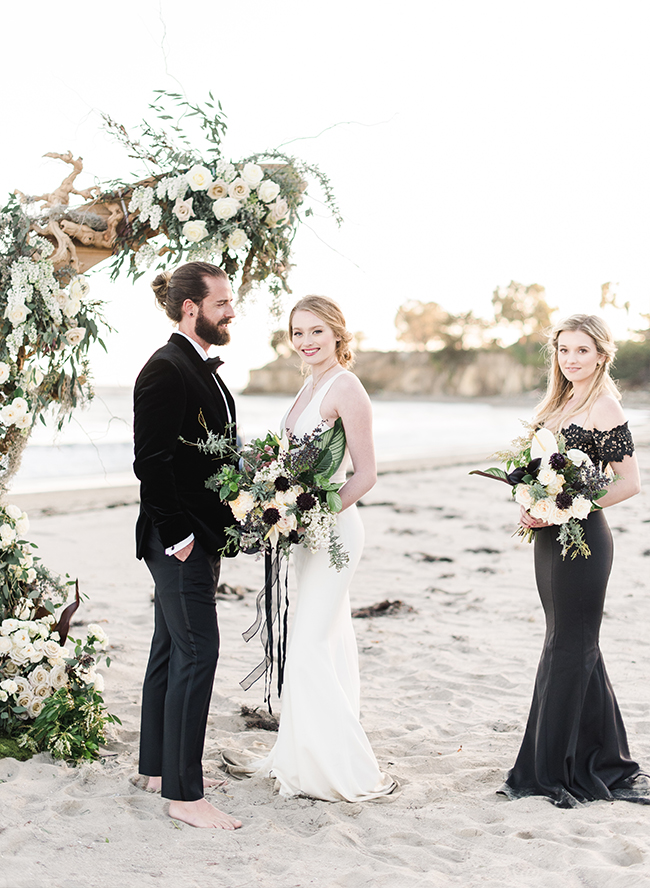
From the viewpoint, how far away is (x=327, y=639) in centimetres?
360

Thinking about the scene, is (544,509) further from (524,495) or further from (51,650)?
(51,650)

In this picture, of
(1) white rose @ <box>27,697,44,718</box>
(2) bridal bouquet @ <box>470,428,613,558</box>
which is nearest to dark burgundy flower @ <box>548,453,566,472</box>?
(2) bridal bouquet @ <box>470,428,613,558</box>

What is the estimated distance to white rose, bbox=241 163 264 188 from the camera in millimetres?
3938

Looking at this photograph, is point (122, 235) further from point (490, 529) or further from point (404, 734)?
point (490, 529)

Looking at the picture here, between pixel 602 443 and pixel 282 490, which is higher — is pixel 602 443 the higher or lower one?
the higher one

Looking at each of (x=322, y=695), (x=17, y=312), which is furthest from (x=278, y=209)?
(x=322, y=695)

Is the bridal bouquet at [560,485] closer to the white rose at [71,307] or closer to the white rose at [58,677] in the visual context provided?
the white rose at [71,307]

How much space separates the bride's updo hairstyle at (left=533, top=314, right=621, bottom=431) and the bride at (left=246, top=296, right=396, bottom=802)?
39.4 inches

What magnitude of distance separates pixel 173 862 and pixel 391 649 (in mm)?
3143

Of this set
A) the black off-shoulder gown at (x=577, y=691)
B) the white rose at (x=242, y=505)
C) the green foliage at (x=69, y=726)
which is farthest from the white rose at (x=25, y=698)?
the black off-shoulder gown at (x=577, y=691)

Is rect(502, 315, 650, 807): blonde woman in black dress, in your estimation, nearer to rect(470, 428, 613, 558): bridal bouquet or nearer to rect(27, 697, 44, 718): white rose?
rect(470, 428, 613, 558): bridal bouquet

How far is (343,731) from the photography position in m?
3.56

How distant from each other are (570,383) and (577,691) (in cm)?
156

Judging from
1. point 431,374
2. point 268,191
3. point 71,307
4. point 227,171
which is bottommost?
point 71,307
